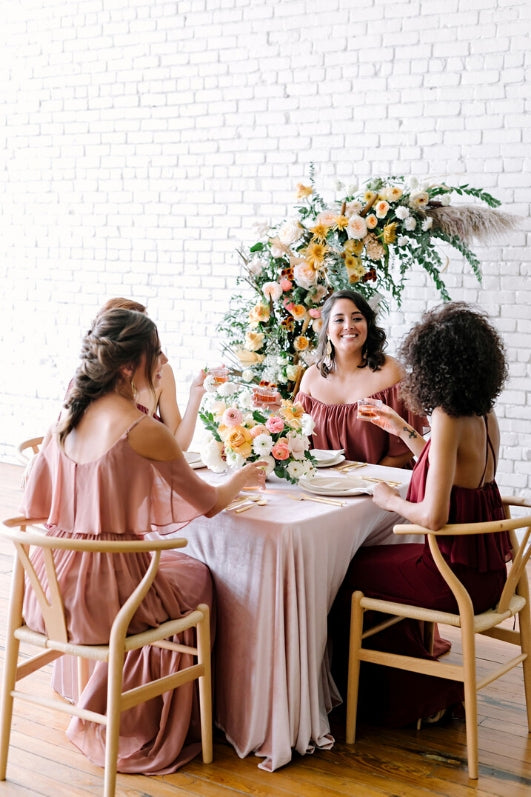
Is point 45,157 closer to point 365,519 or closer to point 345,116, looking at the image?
point 345,116

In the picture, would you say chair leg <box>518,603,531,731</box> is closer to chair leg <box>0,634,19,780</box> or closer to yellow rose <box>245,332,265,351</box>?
chair leg <box>0,634,19,780</box>

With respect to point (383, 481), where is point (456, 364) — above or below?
above

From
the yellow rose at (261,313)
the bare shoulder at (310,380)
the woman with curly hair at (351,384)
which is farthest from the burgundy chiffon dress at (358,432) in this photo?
the yellow rose at (261,313)

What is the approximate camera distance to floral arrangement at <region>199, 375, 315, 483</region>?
2961 mm

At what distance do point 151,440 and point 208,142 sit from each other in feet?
12.8

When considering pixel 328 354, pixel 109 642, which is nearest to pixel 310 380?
pixel 328 354

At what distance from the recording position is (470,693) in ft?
8.78

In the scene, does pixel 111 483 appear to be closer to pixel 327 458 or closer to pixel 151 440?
pixel 151 440

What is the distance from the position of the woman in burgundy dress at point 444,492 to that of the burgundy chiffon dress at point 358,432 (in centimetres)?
95

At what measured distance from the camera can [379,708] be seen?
307 cm

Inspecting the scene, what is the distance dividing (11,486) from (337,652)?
3.67 meters

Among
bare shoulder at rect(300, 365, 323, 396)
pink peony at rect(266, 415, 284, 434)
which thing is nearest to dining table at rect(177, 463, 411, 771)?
pink peony at rect(266, 415, 284, 434)

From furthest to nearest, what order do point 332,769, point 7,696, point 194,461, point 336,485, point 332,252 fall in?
1. point 332,252
2. point 194,461
3. point 336,485
4. point 332,769
5. point 7,696

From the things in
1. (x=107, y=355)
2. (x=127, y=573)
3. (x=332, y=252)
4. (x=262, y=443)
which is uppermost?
(x=332, y=252)
